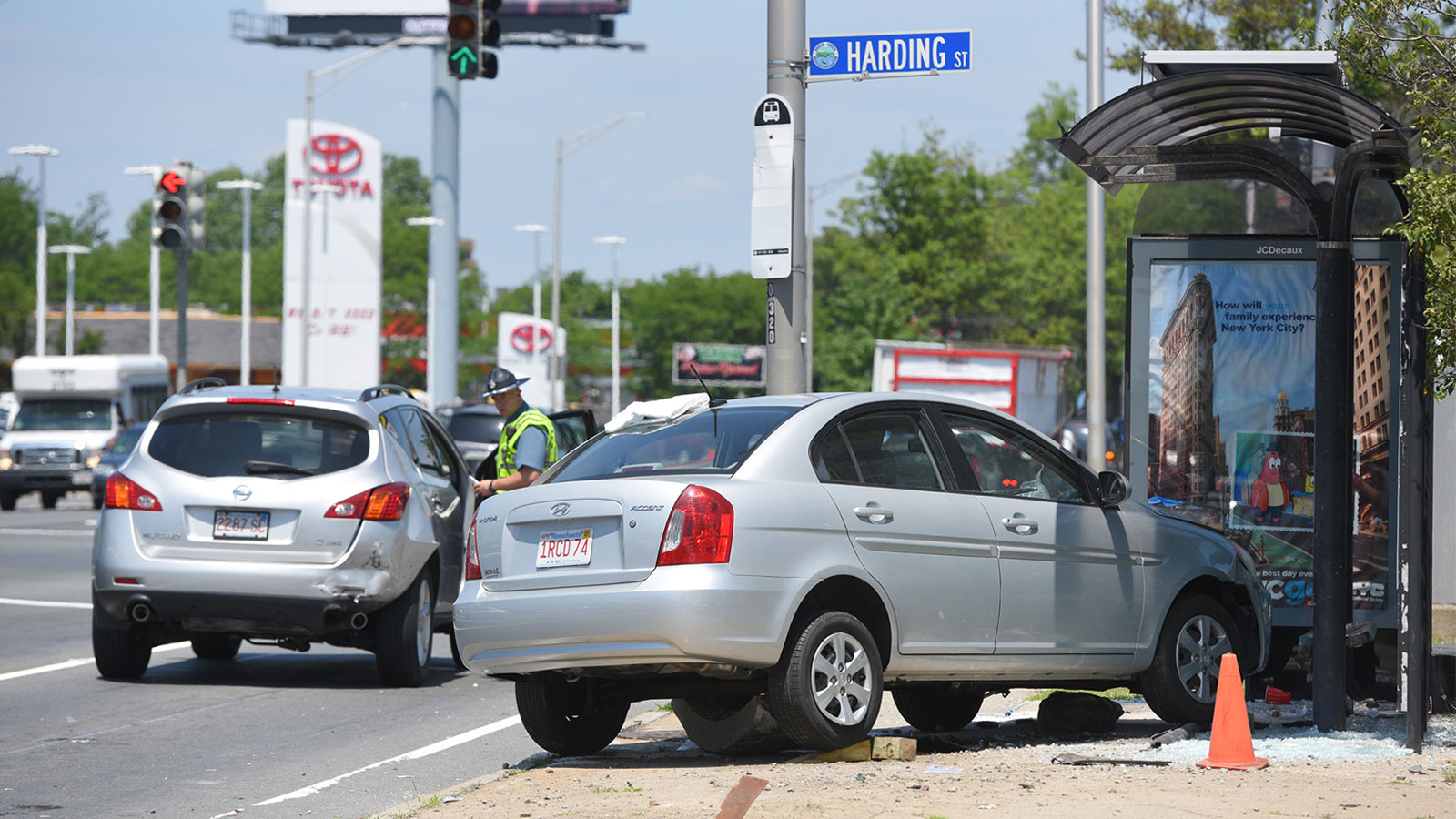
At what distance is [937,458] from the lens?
850 centimetres

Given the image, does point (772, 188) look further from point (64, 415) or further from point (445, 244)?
point (445, 244)

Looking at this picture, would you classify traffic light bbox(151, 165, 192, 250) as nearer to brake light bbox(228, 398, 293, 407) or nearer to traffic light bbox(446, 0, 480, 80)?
traffic light bbox(446, 0, 480, 80)

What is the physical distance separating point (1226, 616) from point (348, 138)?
5632cm

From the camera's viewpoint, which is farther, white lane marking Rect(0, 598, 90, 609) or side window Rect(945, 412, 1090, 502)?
white lane marking Rect(0, 598, 90, 609)

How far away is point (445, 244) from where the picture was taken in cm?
4581

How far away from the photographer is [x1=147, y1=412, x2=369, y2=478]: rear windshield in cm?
1127

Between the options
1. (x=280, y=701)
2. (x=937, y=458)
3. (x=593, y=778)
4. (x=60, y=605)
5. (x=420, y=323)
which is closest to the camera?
(x=593, y=778)

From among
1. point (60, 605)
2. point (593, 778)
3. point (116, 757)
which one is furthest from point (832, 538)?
point (60, 605)

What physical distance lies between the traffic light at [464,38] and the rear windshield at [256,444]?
6403 mm

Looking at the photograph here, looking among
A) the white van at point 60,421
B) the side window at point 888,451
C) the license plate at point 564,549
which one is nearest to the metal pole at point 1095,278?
the side window at point 888,451

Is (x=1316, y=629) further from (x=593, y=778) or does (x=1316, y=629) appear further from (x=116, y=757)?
(x=116, y=757)

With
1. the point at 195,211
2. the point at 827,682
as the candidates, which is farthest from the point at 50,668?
the point at 195,211

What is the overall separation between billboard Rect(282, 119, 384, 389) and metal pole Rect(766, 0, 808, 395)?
5174 cm

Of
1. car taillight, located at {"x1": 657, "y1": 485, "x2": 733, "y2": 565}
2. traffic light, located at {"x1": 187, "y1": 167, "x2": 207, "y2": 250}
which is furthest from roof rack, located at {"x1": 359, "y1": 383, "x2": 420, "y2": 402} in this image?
traffic light, located at {"x1": 187, "y1": 167, "x2": 207, "y2": 250}
